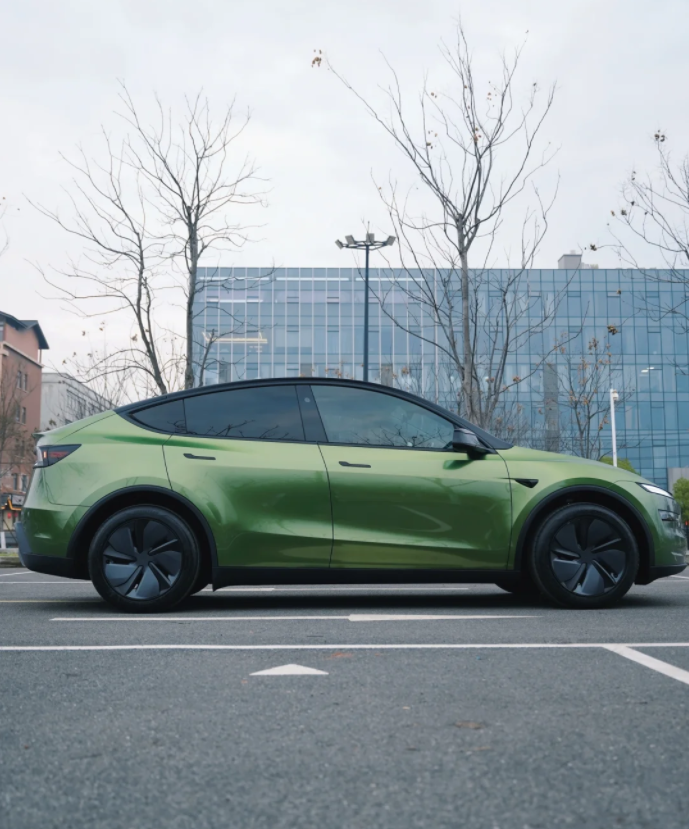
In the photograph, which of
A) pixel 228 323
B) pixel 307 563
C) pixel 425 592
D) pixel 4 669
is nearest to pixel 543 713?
pixel 4 669

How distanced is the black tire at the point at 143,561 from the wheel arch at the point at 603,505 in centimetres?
220

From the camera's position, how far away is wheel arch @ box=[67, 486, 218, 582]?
277 inches

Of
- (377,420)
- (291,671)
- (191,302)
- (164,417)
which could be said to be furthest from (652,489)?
(191,302)

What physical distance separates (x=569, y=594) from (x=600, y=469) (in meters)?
0.89

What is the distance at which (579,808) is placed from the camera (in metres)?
2.58

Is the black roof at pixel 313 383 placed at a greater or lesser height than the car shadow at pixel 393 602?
greater

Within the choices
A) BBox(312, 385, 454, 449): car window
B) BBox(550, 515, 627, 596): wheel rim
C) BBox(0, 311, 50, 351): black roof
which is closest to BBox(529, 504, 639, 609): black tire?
BBox(550, 515, 627, 596): wheel rim

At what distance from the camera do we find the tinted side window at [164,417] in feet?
24.1

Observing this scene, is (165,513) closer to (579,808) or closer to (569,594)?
(569,594)

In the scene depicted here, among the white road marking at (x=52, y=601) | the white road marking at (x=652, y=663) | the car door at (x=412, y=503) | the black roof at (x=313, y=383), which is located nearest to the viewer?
the white road marking at (x=652, y=663)

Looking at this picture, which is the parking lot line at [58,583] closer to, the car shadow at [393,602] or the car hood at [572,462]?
the car shadow at [393,602]

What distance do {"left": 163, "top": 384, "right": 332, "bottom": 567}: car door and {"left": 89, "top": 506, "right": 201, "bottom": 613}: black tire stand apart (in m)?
0.22

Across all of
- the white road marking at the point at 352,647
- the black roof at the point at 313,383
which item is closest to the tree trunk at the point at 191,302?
the black roof at the point at 313,383

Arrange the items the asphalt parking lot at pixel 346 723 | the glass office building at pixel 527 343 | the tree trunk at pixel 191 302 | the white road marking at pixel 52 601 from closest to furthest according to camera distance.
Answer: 1. the asphalt parking lot at pixel 346 723
2. the white road marking at pixel 52 601
3. the tree trunk at pixel 191 302
4. the glass office building at pixel 527 343
